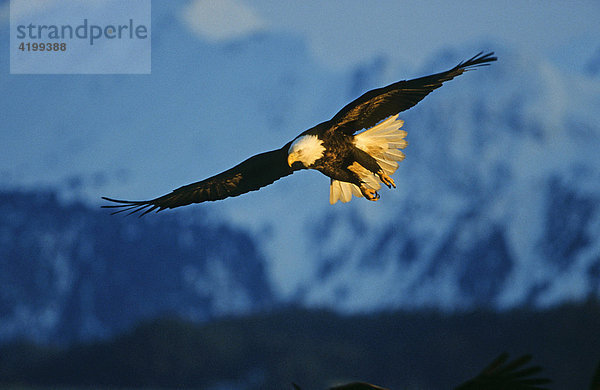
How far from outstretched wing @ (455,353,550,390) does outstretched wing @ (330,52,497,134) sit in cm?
228

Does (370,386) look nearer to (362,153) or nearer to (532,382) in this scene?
(532,382)

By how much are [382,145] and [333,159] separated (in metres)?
0.40

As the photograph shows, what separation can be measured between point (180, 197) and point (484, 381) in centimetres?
346

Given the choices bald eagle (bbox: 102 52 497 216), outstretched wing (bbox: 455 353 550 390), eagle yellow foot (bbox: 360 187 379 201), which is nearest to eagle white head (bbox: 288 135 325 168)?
bald eagle (bbox: 102 52 497 216)

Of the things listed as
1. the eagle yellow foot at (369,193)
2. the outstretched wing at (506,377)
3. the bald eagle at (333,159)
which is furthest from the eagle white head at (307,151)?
the outstretched wing at (506,377)

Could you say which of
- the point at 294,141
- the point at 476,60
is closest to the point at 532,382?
the point at 476,60

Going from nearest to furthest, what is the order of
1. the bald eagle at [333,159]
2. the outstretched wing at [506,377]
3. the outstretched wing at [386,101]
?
the outstretched wing at [506,377], the outstretched wing at [386,101], the bald eagle at [333,159]

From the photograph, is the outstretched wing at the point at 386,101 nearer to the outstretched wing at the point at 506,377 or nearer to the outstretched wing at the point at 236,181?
the outstretched wing at the point at 236,181

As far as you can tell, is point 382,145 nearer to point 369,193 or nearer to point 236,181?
point 369,193

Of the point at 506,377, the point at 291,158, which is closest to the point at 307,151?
the point at 291,158

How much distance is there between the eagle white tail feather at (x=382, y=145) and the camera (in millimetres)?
4324

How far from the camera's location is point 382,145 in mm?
4375

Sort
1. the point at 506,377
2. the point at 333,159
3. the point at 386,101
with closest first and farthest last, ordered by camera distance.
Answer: the point at 506,377 < the point at 386,101 < the point at 333,159

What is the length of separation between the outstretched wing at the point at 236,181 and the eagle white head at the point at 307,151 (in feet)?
0.74
